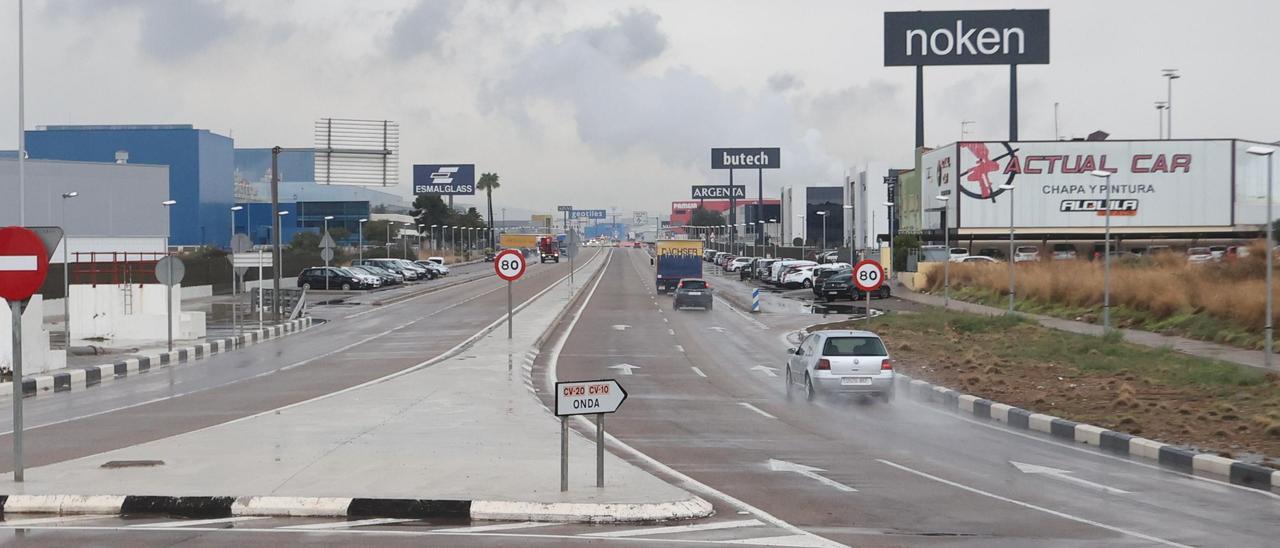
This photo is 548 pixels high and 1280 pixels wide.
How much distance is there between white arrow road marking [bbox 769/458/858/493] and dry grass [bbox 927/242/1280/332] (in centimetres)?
1976

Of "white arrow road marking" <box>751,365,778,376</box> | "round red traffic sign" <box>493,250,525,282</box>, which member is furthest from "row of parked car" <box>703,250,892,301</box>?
"round red traffic sign" <box>493,250,525,282</box>

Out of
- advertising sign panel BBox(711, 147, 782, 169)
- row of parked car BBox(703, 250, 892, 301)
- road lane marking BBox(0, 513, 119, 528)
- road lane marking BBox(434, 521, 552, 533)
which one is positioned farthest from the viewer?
advertising sign panel BBox(711, 147, 782, 169)

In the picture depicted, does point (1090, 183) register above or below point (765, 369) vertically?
above

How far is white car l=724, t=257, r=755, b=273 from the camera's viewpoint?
99.3 metres

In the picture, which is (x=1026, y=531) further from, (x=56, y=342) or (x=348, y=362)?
(x=56, y=342)

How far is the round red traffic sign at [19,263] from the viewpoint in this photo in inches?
439

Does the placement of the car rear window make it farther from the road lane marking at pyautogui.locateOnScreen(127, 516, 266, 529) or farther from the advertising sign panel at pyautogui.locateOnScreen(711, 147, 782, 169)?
the advertising sign panel at pyautogui.locateOnScreen(711, 147, 782, 169)

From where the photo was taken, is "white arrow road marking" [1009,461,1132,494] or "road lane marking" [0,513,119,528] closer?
"road lane marking" [0,513,119,528]

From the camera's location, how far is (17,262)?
1119cm

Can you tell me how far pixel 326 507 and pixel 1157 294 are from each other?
32.0 m

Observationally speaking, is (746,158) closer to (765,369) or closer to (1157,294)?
(1157,294)

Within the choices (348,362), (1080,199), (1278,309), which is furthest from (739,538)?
(1080,199)

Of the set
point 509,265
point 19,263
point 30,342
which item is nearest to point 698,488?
point 19,263

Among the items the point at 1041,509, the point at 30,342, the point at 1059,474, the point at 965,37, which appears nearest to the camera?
the point at 1041,509
